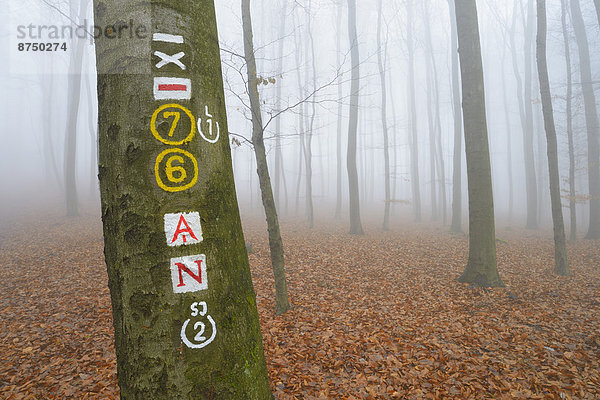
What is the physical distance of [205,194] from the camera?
1.20m

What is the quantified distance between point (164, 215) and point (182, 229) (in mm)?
88

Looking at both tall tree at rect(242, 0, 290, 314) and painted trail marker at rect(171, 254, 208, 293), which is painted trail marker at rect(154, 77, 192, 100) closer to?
painted trail marker at rect(171, 254, 208, 293)

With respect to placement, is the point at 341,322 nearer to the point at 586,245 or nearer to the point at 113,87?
the point at 113,87

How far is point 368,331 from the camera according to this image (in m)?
4.42

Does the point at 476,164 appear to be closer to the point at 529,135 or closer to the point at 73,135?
the point at 529,135

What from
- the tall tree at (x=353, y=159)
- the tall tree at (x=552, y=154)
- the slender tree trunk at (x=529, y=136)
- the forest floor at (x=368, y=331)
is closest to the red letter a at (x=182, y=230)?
the forest floor at (x=368, y=331)

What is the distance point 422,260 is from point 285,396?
6569mm

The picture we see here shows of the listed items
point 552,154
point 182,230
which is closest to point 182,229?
point 182,230

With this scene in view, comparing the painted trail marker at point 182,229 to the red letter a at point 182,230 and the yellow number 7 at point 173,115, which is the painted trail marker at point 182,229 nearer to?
the red letter a at point 182,230

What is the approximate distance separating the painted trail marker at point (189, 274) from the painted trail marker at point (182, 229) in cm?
7

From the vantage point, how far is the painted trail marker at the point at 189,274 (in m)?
1.13

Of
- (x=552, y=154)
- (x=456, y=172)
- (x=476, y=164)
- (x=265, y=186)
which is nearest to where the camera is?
(x=265, y=186)

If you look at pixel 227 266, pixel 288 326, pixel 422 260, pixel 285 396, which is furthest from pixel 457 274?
pixel 227 266

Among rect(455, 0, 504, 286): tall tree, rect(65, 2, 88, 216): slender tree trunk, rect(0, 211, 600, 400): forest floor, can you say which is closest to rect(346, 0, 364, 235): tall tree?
rect(0, 211, 600, 400): forest floor
